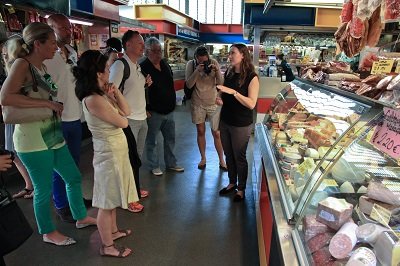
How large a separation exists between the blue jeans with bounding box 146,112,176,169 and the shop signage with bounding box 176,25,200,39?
847cm

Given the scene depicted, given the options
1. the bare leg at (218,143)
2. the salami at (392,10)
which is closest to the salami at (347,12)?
the salami at (392,10)

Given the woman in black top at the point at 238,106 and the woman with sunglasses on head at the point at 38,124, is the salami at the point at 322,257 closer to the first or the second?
the woman in black top at the point at 238,106

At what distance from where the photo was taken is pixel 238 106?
3.18m

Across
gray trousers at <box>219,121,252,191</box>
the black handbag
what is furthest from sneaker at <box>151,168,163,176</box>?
the black handbag

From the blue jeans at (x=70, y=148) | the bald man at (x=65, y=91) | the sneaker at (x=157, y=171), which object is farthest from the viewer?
the sneaker at (x=157, y=171)

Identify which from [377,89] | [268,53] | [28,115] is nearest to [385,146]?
[377,89]

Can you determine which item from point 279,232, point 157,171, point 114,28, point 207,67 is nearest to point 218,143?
point 157,171

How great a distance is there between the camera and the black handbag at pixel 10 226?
1.74 metres

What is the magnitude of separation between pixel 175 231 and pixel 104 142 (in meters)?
1.12

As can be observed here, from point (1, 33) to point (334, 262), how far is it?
108 inches

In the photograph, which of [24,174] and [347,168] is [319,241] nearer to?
[347,168]

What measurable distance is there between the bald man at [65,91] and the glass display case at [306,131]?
5.82 feet

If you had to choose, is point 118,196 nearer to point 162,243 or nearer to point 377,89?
point 162,243

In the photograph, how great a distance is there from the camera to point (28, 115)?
231 cm
